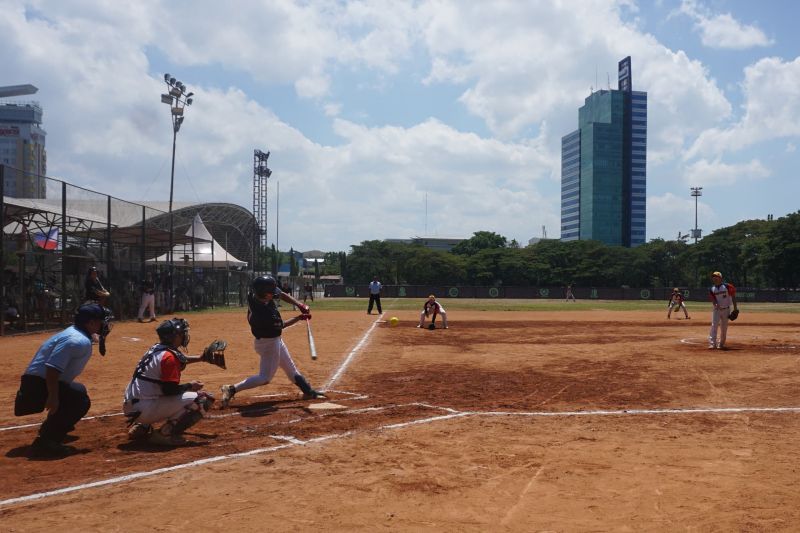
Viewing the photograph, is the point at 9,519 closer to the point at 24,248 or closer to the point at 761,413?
the point at 761,413

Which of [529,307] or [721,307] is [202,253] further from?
[721,307]

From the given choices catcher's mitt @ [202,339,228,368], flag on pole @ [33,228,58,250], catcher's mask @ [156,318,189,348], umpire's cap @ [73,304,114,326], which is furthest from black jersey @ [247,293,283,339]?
flag on pole @ [33,228,58,250]

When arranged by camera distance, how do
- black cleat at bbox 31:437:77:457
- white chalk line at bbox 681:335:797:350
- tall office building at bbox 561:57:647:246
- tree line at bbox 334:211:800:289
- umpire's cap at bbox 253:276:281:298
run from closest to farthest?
black cleat at bbox 31:437:77:457 < umpire's cap at bbox 253:276:281:298 < white chalk line at bbox 681:335:797:350 < tree line at bbox 334:211:800:289 < tall office building at bbox 561:57:647:246

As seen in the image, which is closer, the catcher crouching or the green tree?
the catcher crouching

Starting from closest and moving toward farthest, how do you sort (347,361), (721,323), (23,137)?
(347,361)
(721,323)
(23,137)

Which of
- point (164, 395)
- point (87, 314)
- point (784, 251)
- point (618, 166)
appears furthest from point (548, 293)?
point (618, 166)

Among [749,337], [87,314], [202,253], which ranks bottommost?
[749,337]

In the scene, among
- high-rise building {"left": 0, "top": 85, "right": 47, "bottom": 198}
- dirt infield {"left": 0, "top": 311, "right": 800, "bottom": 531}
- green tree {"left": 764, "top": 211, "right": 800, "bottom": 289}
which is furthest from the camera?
high-rise building {"left": 0, "top": 85, "right": 47, "bottom": 198}

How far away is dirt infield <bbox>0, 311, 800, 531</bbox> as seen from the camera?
464 cm

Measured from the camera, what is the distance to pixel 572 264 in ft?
331

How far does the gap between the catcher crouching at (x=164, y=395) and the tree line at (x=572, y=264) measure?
8893cm

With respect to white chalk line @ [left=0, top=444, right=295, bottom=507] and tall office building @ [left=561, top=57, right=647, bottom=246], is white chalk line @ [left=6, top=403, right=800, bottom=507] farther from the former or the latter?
tall office building @ [left=561, top=57, right=647, bottom=246]

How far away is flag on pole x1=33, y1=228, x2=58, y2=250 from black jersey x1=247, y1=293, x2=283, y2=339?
55.7 feet

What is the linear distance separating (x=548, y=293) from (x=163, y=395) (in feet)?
257
